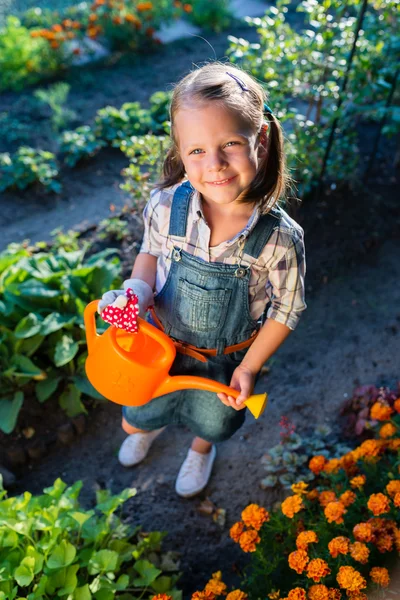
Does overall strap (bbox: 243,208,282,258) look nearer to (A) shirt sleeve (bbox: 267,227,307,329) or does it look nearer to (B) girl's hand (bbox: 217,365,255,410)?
(A) shirt sleeve (bbox: 267,227,307,329)

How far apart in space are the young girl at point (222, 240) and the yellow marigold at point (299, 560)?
43 centimetres

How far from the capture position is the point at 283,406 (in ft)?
8.25

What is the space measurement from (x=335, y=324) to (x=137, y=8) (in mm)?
4262

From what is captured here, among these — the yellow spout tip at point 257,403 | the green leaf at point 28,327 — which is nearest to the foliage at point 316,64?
the green leaf at point 28,327

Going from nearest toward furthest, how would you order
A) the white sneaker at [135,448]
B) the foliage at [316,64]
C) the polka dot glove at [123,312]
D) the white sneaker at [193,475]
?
the polka dot glove at [123,312], the white sneaker at [193,475], the white sneaker at [135,448], the foliage at [316,64]

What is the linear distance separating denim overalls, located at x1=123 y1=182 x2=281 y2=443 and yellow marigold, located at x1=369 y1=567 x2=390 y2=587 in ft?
2.07

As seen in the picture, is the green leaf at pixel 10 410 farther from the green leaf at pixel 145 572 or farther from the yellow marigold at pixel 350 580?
the yellow marigold at pixel 350 580

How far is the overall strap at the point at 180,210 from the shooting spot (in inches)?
64.1

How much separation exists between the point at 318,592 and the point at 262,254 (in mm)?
893

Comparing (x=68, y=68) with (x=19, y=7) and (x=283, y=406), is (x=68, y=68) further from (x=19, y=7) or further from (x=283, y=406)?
(x=283, y=406)

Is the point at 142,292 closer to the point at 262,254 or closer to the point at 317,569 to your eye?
the point at 262,254

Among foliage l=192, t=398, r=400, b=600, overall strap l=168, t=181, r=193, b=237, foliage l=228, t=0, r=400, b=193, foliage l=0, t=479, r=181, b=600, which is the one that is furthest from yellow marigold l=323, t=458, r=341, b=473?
foliage l=228, t=0, r=400, b=193

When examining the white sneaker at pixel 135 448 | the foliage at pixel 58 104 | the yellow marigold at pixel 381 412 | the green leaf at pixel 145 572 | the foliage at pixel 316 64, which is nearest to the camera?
the green leaf at pixel 145 572

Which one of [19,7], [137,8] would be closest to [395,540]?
[137,8]
